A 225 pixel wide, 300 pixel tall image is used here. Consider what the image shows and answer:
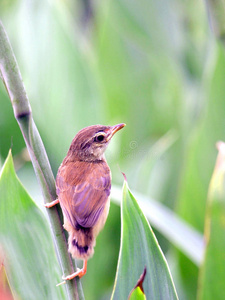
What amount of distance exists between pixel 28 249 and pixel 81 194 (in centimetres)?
24

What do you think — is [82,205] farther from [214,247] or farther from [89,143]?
[214,247]

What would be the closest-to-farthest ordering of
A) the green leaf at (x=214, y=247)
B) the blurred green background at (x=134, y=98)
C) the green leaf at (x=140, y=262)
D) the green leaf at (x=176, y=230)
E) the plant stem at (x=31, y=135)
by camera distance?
the plant stem at (x=31, y=135) → the green leaf at (x=140, y=262) → the green leaf at (x=214, y=247) → the green leaf at (x=176, y=230) → the blurred green background at (x=134, y=98)

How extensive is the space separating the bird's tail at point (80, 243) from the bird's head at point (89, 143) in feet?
0.28

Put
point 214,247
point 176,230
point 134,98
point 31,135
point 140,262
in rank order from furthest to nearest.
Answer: point 134,98, point 176,230, point 214,247, point 140,262, point 31,135

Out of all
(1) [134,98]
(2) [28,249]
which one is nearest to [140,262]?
(2) [28,249]

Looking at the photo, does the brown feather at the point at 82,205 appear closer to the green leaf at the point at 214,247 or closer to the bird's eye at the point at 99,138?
the bird's eye at the point at 99,138

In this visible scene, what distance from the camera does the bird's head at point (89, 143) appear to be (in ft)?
1.70

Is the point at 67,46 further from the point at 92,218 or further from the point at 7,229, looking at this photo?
the point at 92,218

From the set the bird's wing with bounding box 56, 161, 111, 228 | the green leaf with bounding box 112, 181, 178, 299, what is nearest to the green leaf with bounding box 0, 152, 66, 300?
the green leaf with bounding box 112, 181, 178, 299

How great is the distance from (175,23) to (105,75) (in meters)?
0.56

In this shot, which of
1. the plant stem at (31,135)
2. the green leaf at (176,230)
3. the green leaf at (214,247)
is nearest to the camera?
the plant stem at (31,135)

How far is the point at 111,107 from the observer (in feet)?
5.74

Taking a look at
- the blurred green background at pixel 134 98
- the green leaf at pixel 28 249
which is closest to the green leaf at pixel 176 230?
the blurred green background at pixel 134 98

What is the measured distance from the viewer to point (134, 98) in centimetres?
178
